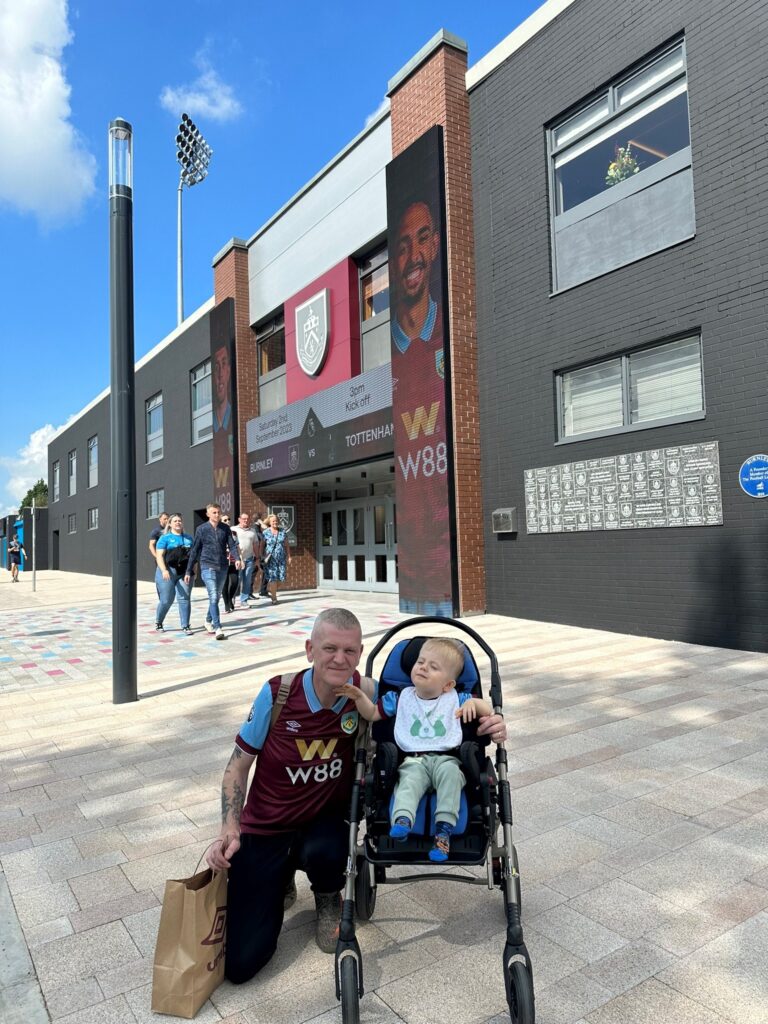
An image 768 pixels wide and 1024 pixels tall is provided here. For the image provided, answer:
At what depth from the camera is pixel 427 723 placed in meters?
2.64

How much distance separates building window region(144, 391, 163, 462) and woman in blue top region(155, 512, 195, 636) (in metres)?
15.0

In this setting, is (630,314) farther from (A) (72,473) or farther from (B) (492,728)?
(A) (72,473)

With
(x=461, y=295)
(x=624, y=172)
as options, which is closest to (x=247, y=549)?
(x=461, y=295)

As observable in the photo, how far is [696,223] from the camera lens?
8438 mm

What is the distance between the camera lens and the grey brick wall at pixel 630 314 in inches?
313

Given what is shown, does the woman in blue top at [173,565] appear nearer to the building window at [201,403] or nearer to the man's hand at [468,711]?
the man's hand at [468,711]

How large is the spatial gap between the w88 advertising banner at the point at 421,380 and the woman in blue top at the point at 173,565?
3.70m

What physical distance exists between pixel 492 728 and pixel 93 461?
1433 inches

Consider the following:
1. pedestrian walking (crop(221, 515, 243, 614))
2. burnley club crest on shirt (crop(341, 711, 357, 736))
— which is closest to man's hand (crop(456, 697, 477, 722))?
burnley club crest on shirt (crop(341, 711, 357, 736))

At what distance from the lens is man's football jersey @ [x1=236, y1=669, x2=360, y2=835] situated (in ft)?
8.37

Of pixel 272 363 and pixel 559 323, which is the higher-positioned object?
pixel 272 363

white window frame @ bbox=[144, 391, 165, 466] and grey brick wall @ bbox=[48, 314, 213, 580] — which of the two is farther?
white window frame @ bbox=[144, 391, 165, 466]

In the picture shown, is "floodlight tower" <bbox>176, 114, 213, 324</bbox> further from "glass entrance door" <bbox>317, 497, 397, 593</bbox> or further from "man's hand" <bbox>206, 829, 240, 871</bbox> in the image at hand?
"man's hand" <bbox>206, 829, 240, 871</bbox>

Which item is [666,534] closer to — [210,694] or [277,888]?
[210,694]
